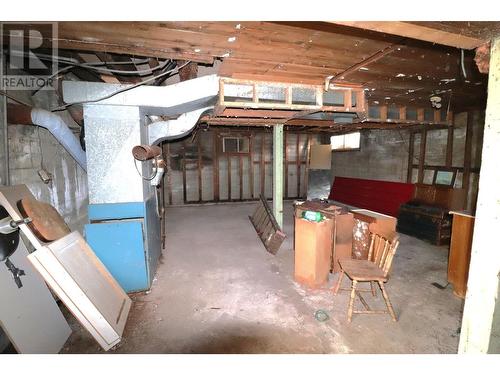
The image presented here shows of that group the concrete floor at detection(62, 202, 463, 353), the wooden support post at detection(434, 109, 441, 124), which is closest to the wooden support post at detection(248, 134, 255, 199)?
the concrete floor at detection(62, 202, 463, 353)

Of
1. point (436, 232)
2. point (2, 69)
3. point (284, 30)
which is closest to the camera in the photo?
point (284, 30)

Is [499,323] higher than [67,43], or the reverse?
[67,43]

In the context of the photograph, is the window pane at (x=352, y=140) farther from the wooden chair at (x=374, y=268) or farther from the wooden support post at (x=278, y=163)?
the wooden chair at (x=374, y=268)

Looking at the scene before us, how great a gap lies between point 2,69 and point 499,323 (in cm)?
414

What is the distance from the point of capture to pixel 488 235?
1.21 m

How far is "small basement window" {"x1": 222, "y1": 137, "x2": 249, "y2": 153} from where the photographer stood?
26.9 ft

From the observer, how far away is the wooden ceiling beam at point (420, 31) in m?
1.10

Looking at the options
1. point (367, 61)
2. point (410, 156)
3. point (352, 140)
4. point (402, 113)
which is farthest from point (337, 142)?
point (367, 61)

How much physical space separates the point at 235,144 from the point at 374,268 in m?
6.53

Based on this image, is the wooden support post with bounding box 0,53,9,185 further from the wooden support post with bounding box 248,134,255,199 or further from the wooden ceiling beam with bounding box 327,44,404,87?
the wooden support post with bounding box 248,134,255,199

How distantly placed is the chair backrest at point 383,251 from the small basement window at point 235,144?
610cm
